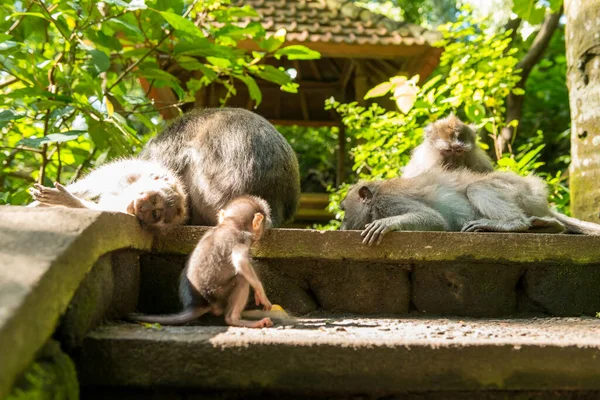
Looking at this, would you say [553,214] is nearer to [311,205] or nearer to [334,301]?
[334,301]

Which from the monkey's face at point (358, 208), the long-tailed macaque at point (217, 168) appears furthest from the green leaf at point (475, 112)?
the long-tailed macaque at point (217, 168)

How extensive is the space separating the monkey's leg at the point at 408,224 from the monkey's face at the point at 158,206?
0.97 metres

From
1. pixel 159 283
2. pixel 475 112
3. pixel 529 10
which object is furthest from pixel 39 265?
pixel 475 112

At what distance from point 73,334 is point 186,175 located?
1.89 meters

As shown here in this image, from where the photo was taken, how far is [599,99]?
443cm

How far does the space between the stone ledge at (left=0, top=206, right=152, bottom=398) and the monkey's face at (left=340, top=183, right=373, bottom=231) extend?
1.82 m

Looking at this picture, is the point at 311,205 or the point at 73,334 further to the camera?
the point at 311,205

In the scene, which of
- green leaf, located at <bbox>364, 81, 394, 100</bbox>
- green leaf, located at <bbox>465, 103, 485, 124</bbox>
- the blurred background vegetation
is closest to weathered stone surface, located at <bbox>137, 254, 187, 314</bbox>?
the blurred background vegetation

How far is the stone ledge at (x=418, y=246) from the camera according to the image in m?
3.17

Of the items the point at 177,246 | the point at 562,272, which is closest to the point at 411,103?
the point at 562,272

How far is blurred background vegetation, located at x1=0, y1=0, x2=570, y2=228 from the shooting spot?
13.9ft

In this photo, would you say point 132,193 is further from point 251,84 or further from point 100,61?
point 251,84

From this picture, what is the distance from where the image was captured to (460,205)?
13.2ft

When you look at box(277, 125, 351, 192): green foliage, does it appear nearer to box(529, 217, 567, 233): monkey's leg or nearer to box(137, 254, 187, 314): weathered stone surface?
box(529, 217, 567, 233): monkey's leg
